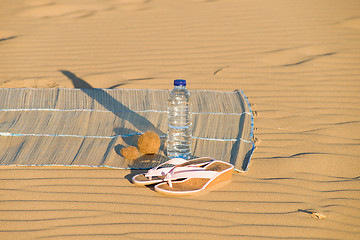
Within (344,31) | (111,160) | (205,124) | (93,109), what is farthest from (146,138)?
(344,31)

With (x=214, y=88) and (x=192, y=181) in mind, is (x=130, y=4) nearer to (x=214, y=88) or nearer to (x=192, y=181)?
(x=214, y=88)

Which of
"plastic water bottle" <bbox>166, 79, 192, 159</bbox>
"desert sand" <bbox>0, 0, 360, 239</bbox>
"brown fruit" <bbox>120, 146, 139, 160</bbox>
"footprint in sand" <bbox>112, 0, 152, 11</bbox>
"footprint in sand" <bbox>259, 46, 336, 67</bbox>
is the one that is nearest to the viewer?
"desert sand" <bbox>0, 0, 360, 239</bbox>

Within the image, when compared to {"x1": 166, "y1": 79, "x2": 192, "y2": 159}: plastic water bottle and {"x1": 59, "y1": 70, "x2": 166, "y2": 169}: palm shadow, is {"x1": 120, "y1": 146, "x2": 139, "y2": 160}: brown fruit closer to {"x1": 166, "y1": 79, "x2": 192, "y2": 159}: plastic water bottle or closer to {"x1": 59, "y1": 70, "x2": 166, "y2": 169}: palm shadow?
{"x1": 59, "y1": 70, "x2": 166, "y2": 169}: palm shadow

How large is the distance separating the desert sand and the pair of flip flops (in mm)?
79

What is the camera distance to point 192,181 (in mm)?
3100

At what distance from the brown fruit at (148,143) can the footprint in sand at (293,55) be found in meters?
2.51

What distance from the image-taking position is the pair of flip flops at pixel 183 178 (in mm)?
2998

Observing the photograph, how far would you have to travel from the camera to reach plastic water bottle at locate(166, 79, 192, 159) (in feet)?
11.6

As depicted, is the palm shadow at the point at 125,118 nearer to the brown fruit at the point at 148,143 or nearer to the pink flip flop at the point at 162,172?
the brown fruit at the point at 148,143

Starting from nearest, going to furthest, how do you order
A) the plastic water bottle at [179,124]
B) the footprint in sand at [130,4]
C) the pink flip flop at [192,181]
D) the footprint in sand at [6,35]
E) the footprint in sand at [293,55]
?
the pink flip flop at [192,181] → the plastic water bottle at [179,124] → the footprint in sand at [293,55] → the footprint in sand at [6,35] → the footprint in sand at [130,4]

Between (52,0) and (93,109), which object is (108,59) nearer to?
(93,109)

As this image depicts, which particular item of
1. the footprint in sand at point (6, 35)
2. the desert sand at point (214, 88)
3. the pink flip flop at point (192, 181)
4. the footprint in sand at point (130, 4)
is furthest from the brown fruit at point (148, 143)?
the footprint in sand at point (130, 4)

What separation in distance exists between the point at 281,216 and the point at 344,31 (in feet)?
14.6

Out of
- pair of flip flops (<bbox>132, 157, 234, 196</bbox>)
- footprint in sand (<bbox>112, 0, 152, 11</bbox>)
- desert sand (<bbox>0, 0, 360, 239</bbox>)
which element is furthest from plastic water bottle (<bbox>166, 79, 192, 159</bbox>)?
footprint in sand (<bbox>112, 0, 152, 11</bbox>)
